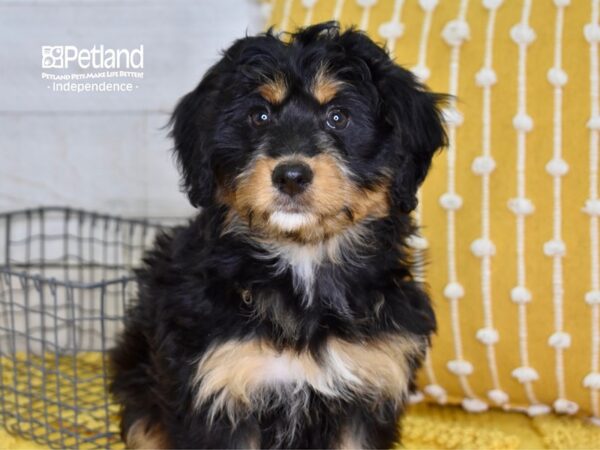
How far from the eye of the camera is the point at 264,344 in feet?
8.87

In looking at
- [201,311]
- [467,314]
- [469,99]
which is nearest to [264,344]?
[201,311]

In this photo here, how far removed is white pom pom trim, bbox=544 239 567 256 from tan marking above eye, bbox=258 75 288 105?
1.42 m

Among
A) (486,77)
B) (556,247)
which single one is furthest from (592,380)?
(486,77)

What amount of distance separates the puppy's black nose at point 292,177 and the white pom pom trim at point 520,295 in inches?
56.8

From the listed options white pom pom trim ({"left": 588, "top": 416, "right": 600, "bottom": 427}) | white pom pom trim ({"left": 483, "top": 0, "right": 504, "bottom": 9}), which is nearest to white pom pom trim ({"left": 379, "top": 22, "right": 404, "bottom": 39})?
white pom pom trim ({"left": 483, "top": 0, "right": 504, "bottom": 9})

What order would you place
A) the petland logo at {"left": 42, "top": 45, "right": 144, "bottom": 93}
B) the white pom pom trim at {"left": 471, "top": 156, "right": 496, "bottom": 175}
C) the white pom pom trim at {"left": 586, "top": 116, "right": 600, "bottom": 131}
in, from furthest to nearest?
the petland logo at {"left": 42, "top": 45, "right": 144, "bottom": 93} → the white pom pom trim at {"left": 471, "top": 156, "right": 496, "bottom": 175} → the white pom pom trim at {"left": 586, "top": 116, "right": 600, "bottom": 131}

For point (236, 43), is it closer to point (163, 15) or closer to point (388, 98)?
point (388, 98)

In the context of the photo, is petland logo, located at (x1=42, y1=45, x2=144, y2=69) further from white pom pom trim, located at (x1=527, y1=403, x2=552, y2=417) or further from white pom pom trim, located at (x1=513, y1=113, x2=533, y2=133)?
white pom pom trim, located at (x1=527, y1=403, x2=552, y2=417)

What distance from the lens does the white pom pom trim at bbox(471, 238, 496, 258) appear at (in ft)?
11.7

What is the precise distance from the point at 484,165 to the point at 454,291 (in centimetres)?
55

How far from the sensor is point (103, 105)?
4348 millimetres

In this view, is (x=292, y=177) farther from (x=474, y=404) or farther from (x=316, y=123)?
(x=474, y=404)

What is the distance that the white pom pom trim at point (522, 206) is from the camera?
3.50 metres

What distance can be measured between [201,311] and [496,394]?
5.27 ft
